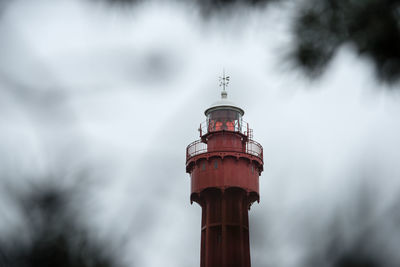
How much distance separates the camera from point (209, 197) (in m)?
27.8

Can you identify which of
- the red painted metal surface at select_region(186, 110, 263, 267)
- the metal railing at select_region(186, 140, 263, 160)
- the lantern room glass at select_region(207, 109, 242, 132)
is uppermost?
the lantern room glass at select_region(207, 109, 242, 132)

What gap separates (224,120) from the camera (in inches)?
1154

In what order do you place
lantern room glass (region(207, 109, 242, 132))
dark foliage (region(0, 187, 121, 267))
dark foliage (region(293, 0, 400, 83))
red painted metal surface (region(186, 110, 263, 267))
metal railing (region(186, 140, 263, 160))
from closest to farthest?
1. dark foliage (region(293, 0, 400, 83))
2. dark foliage (region(0, 187, 121, 267))
3. red painted metal surface (region(186, 110, 263, 267))
4. metal railing (region(186, 140, 263, 160))
5. lantern room glass (region(207, 109, 242, 132))

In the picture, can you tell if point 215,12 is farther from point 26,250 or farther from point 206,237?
point 206,237

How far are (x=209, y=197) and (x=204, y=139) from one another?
3.28 meters

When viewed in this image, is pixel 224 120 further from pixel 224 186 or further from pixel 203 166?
pixel 224 186

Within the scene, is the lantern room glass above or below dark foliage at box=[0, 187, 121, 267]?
above

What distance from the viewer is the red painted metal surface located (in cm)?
2653

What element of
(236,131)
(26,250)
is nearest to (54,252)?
(26,250)

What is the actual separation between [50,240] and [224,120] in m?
25.5

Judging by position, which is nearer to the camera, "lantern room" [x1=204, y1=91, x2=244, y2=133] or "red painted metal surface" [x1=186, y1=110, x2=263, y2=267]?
"red painted metal surface" [x1=186, y1=110, x2=263, y2=267]

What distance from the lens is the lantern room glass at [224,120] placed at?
95.5 feet

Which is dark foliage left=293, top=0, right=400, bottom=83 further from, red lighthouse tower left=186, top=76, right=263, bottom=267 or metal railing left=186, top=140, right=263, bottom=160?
metal railing left=186, top=140, right=263, bottom=160

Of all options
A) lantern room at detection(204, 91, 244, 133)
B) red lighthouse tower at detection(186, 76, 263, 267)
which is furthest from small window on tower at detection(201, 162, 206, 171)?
lantern room at detection(204, 91, 244, 133)
